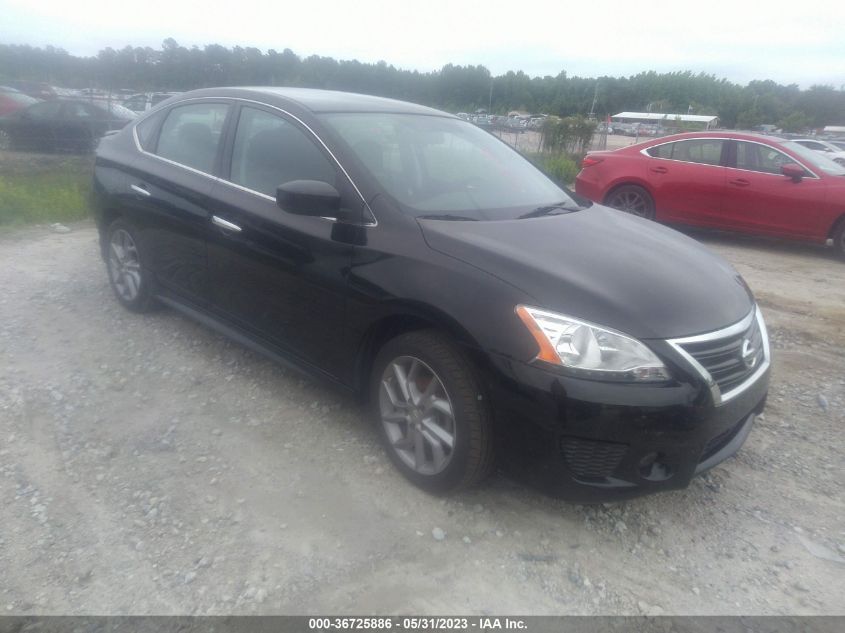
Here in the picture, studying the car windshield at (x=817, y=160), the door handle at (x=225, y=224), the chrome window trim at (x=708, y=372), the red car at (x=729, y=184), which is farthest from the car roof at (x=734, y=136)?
the door handle at (x=225, y=224)

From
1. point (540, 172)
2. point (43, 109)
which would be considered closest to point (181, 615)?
point (540, 172)

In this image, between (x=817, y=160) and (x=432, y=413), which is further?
(x=817, y=160)

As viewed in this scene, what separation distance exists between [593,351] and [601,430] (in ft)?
0.97

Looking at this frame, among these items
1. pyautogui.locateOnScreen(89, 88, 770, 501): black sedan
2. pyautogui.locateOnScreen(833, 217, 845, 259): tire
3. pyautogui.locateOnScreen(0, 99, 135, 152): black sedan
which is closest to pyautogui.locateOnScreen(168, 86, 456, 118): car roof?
pyautogui.locateOnScreen(89, 88, 770, 501): black sedan

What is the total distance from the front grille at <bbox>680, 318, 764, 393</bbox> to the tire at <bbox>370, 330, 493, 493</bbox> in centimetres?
86

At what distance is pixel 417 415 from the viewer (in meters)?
2.98

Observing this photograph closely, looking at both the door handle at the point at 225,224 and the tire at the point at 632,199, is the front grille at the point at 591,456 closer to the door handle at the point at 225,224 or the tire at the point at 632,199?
the door handle at the point at 225,224

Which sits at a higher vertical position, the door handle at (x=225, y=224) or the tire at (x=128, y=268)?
the door handle at (x=225, y=224)

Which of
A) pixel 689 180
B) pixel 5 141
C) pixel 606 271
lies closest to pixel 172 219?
pixel 606 271

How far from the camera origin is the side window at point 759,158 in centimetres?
819

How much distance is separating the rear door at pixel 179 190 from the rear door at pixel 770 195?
6.66 metres

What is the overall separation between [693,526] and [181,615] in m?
2.10

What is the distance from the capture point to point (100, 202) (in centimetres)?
500

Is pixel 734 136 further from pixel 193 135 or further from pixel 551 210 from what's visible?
pixel 193 135
